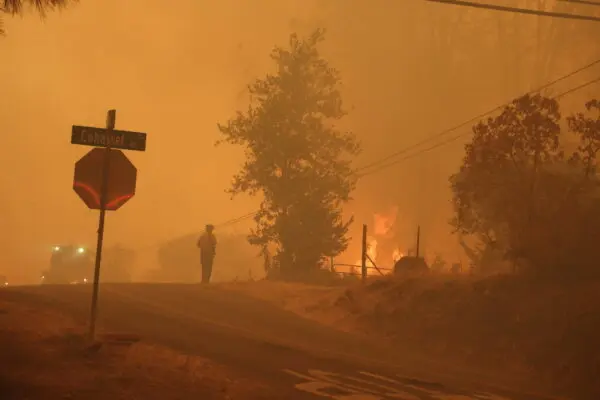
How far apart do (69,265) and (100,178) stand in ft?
177

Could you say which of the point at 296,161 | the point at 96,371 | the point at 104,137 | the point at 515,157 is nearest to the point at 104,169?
the point at 104,137

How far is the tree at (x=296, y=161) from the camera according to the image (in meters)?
34.4

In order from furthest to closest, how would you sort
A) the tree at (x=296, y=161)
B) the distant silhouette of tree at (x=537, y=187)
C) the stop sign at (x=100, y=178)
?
the tree at (x=296, y=161)
the distant silhouette of tree at (x=537, y=187)
the stop sign at (x=100, y=178)

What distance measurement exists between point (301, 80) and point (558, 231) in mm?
23295

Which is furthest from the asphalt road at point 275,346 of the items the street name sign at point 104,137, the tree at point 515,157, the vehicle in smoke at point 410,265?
the vehicle in smoke at point 410,265

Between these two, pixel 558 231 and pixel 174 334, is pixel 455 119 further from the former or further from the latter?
pixel 174 334

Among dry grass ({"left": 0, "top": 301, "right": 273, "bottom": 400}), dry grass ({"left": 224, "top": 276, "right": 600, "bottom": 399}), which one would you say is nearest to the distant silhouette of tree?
dry grass ({"left": 224, "top": 276, "right": 600, "bottom": 399})

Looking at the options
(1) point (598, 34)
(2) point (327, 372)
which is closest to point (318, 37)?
(2) point (327, 372)

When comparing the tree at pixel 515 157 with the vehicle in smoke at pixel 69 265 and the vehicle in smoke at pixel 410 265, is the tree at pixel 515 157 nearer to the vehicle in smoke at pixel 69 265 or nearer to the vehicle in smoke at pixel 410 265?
the vehicle in smoke at pixel 410 265

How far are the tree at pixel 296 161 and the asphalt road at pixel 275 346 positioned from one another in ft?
48.7

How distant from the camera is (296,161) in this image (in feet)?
119

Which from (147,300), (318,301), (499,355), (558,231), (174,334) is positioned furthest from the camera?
(318,301)

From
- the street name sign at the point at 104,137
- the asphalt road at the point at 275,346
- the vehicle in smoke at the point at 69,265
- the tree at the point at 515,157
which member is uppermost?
the tree at the point at 515,157

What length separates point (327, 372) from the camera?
1082cm
